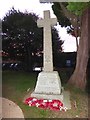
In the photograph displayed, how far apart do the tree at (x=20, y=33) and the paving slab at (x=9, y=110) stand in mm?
9515

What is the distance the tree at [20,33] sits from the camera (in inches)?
686

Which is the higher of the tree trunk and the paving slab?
the tree trunk

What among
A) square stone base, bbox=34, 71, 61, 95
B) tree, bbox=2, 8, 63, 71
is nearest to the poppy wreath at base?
square stone base, bbox=34, 71, 61, 95

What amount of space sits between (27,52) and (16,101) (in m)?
10.4

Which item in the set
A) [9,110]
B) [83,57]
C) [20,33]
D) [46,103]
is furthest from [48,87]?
[20,33]

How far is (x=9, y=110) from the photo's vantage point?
744 cm

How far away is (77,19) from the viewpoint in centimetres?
1315

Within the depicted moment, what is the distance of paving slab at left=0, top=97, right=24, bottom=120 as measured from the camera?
22.9 ft

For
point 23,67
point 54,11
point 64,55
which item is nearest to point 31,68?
point 23,67

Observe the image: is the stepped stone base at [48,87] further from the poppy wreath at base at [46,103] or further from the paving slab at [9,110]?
the paving slab at [9,110]

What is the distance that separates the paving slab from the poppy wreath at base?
61 centimetres

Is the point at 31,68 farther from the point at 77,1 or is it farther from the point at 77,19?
the point at 77,1

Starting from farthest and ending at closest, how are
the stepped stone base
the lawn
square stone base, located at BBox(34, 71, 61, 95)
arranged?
square stone base, located at BBox(34, 71, 61, 95), the stepped stone base, the lawn

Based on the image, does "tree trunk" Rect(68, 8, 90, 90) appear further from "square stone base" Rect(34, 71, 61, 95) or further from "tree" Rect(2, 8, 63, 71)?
"tree" Rect(2, 8, 63, 71)
